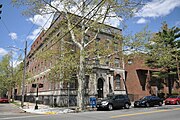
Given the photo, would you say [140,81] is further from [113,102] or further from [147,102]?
[113,102]

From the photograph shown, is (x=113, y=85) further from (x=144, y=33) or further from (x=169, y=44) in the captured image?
(x=144, y=33)

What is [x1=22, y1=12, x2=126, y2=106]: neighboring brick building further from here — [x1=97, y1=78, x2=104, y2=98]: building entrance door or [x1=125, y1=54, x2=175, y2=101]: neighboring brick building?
[x1=125, y1=54, x2=175, y2=101]: neighboring brick building

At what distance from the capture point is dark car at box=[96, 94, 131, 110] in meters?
21.2

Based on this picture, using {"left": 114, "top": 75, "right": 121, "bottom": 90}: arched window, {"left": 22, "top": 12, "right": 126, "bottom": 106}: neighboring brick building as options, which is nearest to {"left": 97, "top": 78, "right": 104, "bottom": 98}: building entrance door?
{"left": 22, "top": 12, "right": 126, "bottom": 106}: neighboring brick building

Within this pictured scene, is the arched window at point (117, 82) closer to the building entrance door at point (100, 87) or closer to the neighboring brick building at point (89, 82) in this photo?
the neighboring brick building at point (89, 82)

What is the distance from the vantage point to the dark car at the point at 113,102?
2116 cm

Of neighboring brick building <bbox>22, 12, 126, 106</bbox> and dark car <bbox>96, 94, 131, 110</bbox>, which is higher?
neighboring brick building <bbox>22, 12, 126, 106</bbox>

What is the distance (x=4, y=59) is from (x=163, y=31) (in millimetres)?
37692

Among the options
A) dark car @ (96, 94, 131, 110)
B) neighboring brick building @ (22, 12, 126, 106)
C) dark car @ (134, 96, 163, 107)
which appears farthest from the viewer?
neighboring brick building @ (22, 12, 126, 106)

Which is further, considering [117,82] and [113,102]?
[117,82]

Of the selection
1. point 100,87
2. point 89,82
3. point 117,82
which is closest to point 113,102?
point 89,82

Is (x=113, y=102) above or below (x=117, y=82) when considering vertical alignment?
below

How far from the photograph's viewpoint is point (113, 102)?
71.4ft

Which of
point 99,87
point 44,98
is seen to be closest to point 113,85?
point 99,87
